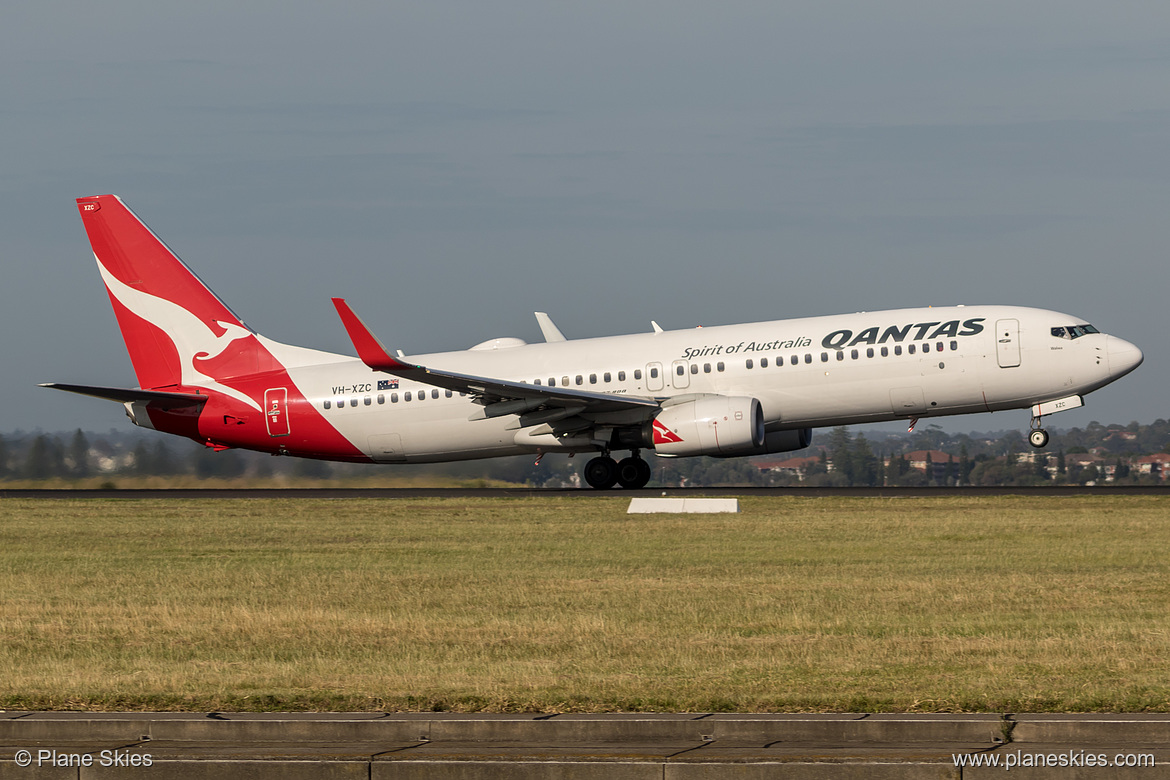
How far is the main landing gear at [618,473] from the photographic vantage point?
3712 centimetres

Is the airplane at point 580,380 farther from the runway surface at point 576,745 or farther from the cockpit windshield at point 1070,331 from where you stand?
the runway surface at point 576,745

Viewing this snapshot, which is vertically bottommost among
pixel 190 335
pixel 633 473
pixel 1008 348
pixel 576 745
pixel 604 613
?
pixel 576 745

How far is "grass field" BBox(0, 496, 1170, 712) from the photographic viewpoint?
1071 cm

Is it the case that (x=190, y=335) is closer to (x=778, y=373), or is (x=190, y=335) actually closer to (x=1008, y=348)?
(x=778, y=373)

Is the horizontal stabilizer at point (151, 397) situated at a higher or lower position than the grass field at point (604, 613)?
higher

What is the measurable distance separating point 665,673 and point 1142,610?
6.40 meters

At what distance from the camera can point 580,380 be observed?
35.9 metres

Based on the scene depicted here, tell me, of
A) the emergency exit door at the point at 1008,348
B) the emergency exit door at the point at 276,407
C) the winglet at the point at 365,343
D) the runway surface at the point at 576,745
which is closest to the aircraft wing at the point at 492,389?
the winglet at the point at 365,343

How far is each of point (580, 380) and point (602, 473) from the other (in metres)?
2.83

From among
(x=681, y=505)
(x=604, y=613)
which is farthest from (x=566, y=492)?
(x=604, y=613)

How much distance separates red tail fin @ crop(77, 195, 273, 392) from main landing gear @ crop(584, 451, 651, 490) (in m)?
9.65

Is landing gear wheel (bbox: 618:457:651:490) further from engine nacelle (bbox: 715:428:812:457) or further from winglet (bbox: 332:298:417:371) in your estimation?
winglet (bbox: 332:298:417:371)

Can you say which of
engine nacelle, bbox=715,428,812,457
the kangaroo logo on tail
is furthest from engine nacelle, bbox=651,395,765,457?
the kangaroo logo on tail

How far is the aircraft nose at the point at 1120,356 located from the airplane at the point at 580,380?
0.05 meters
